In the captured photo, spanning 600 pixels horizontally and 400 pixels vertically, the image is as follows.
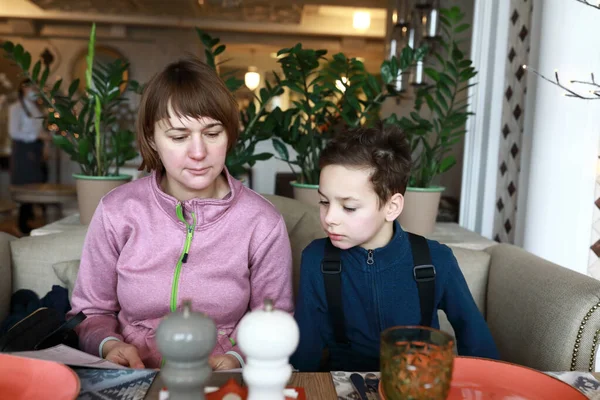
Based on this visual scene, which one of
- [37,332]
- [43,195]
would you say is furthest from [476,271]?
[43,195]

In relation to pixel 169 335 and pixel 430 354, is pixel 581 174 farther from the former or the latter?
pixel 169 335

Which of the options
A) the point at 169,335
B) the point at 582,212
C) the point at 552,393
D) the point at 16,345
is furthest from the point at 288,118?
the point at 169,335

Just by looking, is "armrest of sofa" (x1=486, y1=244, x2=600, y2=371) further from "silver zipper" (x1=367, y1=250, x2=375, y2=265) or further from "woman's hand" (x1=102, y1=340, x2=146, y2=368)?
"woman's hand" (x1=102, y1=340, x2=146, y2=368)

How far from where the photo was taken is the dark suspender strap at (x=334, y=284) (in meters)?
1.29

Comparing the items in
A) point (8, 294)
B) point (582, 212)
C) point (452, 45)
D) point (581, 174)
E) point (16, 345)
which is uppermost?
point (452, 45)

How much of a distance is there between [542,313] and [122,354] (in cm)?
101

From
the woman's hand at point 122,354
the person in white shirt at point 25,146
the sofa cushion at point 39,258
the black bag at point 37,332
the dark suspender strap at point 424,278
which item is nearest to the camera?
the black bag at point 37,332

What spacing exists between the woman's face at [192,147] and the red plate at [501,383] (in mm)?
668

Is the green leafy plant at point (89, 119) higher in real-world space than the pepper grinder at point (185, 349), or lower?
higher

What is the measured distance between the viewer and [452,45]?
2447mm

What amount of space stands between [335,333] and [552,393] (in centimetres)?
60

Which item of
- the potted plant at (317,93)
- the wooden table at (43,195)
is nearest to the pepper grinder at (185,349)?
the potted plant at (317,93)

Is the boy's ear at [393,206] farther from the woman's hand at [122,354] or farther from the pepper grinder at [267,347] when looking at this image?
the pepper grinder at [267,347]

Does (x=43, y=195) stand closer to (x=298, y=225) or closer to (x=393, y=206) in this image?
(x=298, y=225)
